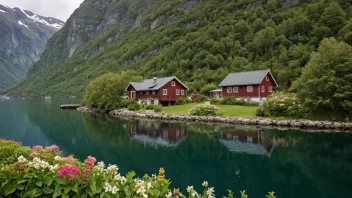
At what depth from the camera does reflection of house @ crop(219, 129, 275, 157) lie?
22539 millimetres

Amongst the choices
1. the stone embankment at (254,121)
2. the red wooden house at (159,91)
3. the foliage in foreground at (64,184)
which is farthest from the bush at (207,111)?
the foliage in foreground at (64,184)

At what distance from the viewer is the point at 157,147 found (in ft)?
80.8

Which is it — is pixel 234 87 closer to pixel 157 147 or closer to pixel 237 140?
pixel 237 140

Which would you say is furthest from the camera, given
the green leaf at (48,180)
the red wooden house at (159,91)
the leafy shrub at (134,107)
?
the red wooden house at (159,91)

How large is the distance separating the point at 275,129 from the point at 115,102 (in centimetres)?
4088

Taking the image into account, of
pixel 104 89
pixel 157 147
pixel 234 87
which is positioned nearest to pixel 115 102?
pixel 104 89

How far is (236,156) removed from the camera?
20.7 meters

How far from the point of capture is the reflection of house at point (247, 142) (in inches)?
887

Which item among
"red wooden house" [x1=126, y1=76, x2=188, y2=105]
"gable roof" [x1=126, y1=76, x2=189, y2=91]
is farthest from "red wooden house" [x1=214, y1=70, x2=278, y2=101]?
"gable roof" [x1=126, y1=76, x2=189, y2=91]

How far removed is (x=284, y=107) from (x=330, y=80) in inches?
290

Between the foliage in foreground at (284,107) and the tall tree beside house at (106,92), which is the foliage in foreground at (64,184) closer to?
the foliage in foreground at (284,107)

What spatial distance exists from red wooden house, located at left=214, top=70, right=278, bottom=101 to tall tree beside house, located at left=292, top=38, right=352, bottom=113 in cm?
1698

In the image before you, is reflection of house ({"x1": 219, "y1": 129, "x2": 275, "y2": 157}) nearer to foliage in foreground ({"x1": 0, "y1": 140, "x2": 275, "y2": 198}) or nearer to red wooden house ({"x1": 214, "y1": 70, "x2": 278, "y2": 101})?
foliage in foreground ({"x1": 0, "y1": 140, "x2": 275, "y2": 198})

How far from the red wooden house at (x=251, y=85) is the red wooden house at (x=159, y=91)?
1108 centimetres
